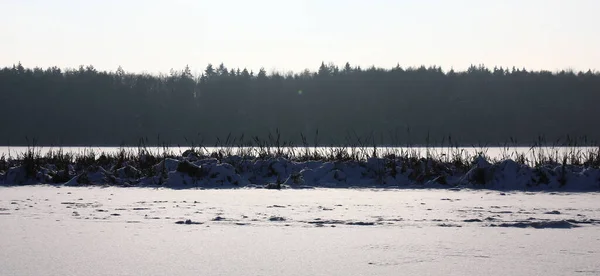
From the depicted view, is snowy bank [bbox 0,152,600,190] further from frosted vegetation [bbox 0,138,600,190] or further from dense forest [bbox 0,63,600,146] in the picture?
dense forest [bbox 0,63,600,146]

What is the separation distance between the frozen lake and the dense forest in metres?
71.5

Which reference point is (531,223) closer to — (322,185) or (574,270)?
(574,270)

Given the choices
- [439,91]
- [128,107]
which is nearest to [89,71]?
[128,107]

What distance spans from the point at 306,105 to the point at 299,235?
88.1 metres

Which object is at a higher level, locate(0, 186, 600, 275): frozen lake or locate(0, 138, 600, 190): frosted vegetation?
locate(0, 138, 600, 190): frosted vegetation

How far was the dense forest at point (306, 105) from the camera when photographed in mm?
85500

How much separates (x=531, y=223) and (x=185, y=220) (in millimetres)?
3694

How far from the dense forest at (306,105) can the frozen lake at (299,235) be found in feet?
234

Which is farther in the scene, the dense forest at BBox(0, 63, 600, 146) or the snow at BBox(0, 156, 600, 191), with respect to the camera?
the dense forest at BBox(0, 63, 600, 146)

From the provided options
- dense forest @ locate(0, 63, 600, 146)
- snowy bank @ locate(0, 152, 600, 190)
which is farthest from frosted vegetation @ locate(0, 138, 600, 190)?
dense forest @ locate(0, 63, 600, 146)

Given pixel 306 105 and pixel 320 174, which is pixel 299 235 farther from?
pixel 306 105

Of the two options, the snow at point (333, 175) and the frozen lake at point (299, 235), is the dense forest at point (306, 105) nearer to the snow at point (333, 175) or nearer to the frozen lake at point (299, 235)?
the snow at point (333, 175)

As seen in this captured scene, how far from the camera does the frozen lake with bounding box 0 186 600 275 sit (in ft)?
16.5

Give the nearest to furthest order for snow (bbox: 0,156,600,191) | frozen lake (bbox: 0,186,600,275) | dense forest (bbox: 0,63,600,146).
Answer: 1. frozen lake (bbox: 0,186,600,275)
2. snow (bbox: 0,156,600,191)
3. dense forest (bbox: 0,63,600,146)
